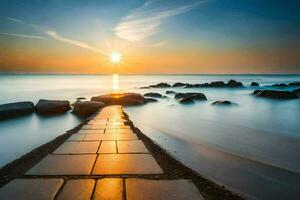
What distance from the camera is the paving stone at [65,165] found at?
2.78 m

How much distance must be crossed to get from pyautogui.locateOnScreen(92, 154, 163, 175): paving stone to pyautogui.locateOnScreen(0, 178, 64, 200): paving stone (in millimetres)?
514

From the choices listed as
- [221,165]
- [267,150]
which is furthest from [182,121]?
[221,165]

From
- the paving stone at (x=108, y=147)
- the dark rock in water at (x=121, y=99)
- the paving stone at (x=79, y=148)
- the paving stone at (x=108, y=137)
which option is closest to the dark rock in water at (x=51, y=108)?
the dark rock in water at (x=121, y=99)

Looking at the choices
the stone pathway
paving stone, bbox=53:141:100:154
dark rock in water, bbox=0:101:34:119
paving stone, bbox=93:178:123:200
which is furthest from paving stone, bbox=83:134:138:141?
dark rock in water, bbox=0:101:34:119

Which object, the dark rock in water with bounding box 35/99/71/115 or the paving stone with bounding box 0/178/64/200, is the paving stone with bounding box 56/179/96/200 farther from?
the dark rock in water with bounding box 35/99/71/115

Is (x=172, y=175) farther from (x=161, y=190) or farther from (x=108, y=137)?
(x=108, y=137)

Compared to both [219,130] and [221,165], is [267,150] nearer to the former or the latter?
[221,165]

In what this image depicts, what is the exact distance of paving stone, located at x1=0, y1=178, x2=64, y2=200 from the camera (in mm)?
2188

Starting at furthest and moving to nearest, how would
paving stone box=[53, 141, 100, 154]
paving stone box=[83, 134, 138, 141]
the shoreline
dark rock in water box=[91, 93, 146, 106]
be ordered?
dark rock in water box=[91, 93, 146, 106] < paving stone box=[83, 134, 138, 141] < paving stone box=[53, 141, 100, 154] < the shoreline

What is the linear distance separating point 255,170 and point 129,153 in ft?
8.61

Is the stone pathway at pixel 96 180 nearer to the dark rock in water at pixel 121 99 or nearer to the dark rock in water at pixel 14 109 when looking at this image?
the dark rock in water at pixel 14 109

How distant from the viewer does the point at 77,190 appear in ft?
7.63

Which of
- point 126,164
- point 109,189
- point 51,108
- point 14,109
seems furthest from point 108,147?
point 51,108

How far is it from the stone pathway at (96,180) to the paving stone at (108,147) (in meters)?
0.02
